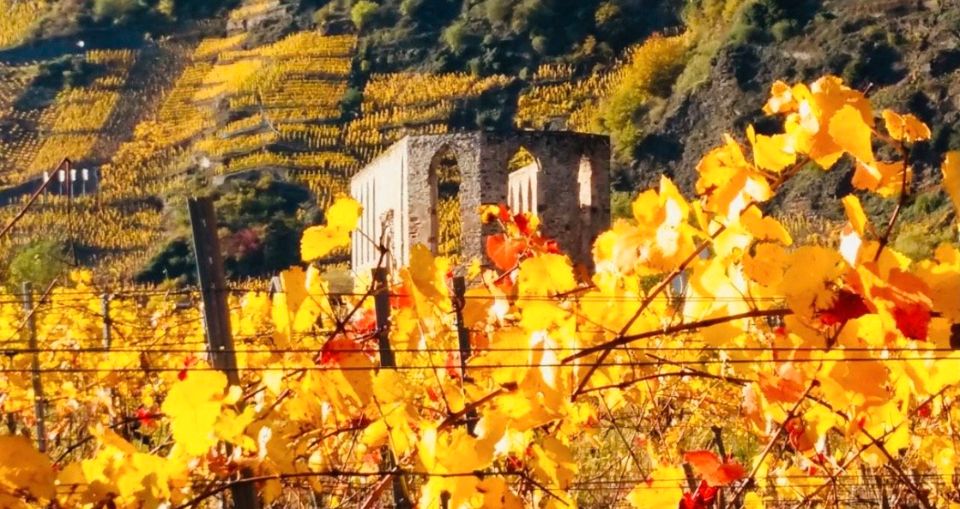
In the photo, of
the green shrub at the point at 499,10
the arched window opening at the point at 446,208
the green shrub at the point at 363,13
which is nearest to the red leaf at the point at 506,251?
the arched window opening at the point at 446,208

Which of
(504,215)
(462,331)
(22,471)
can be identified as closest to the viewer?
(22,471)

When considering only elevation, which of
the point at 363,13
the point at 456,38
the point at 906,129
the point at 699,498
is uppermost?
the point at 363,13

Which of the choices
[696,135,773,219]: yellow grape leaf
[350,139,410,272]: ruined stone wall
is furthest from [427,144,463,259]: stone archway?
[696,135,773,219]: yellow grape leaf

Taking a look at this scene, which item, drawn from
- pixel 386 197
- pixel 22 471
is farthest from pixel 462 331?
pixel 386 197

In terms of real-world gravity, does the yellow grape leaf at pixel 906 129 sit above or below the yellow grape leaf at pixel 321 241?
above

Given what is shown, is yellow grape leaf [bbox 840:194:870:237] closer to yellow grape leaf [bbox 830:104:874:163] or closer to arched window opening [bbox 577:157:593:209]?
yellow grape leaf [bbox 830:104:874:163]

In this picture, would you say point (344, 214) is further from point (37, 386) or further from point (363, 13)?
point (363, 13)

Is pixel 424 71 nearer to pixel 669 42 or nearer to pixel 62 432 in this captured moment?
pixel 669 42

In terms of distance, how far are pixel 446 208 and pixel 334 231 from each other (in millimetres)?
25683

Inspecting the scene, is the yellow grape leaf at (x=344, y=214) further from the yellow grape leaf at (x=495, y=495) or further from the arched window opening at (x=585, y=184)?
the arched window opening at (x=585, y=184)

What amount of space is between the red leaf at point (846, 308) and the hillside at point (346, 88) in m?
18.9

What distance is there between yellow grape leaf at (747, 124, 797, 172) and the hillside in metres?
18.9

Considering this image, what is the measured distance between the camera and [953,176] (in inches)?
35.4

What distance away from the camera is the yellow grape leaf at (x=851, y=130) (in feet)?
3.02
